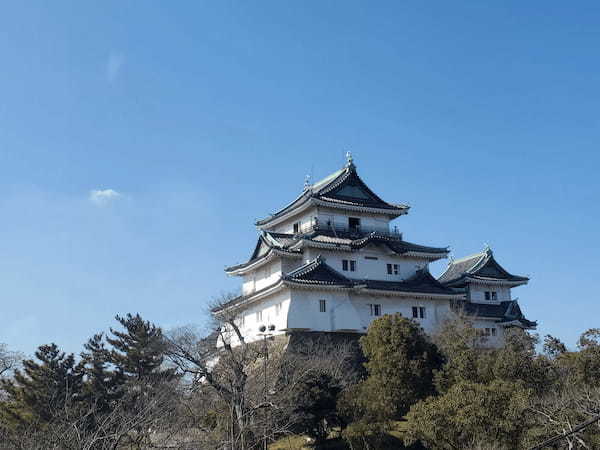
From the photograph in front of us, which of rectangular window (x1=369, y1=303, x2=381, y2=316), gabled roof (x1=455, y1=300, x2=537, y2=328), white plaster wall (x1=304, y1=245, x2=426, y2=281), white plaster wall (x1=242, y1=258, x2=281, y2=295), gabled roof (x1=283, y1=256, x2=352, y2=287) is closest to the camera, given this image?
gabled roof (x1=283, y1=256, x2=352, y2=287)

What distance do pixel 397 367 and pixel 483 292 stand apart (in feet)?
65.3

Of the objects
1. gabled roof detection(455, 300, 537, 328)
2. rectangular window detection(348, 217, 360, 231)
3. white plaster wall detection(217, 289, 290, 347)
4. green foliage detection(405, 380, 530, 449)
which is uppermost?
rectangular window detection(348, 217, 360, 231)

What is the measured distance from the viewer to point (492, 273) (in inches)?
1804

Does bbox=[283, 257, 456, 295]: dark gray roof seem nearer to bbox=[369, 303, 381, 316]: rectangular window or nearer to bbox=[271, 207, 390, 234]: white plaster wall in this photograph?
bbox=[369, 303, 381, 316]: rectangular window

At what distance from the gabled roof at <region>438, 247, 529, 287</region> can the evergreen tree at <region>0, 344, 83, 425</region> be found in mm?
26384

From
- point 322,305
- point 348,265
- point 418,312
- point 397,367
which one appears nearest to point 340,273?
point 348,265

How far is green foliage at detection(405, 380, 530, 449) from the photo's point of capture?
21.5 meters

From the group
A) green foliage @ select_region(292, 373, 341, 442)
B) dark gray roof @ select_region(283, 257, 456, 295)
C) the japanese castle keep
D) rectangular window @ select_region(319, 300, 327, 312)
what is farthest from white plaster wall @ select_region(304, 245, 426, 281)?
green foliage @ select_region(292, 373, 341, 442)

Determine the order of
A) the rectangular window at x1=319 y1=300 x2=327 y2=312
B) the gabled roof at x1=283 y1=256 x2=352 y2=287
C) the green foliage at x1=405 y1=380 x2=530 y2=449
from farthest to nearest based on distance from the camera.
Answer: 1. the rectangular window at x1=319 y1=300 x2=327 y2=312
2. the gabled roof at x1=283 y1=256 x2=352 y2=287
3. the green foliage at x1=405 y1=380 x2=530 y2=449

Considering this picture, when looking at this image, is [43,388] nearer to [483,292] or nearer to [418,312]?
[418,312]

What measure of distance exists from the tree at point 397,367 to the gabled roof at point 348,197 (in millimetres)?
11235

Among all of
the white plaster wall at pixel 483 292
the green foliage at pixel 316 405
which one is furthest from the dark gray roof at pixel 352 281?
the green foliage at pixel 316 405

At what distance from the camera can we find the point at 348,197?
39781mm

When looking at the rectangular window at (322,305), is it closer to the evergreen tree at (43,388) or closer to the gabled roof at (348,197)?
the gabled roof at (348,197)
